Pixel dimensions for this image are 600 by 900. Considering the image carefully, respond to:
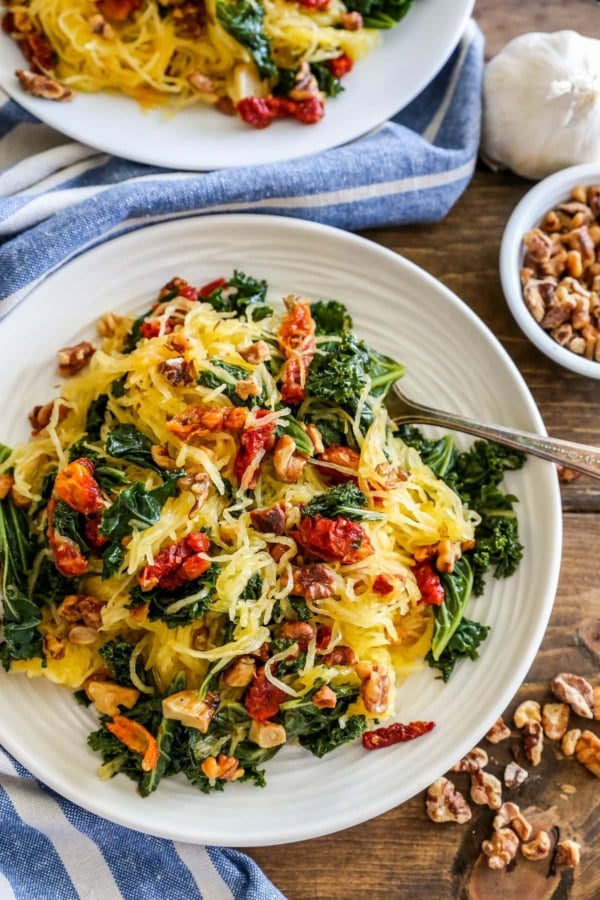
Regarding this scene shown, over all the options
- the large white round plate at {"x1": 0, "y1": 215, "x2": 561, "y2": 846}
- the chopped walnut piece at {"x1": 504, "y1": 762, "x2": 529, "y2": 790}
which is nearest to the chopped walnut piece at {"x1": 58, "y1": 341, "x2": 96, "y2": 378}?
the large white round plate at {"x1": 0, "y1": 215, "x2": 561, "y2": 846}

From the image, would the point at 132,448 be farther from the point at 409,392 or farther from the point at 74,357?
the point at 409,392

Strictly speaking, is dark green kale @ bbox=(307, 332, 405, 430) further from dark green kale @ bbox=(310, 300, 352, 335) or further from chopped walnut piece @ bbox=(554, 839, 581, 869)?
chopped walnut piece @ bbox=(554, 839, 581, 869)

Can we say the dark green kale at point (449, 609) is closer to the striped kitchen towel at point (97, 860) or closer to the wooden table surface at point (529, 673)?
the wooden table surface at point (529, 673)

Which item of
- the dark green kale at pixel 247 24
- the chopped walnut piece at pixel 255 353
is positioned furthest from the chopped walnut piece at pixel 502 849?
the dark green kale at pixel 247 24

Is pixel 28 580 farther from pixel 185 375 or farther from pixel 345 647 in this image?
pixel 345 647

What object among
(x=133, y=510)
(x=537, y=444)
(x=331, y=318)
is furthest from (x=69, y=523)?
(x=537, y=444)

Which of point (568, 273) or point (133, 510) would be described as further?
point (568, 273)
